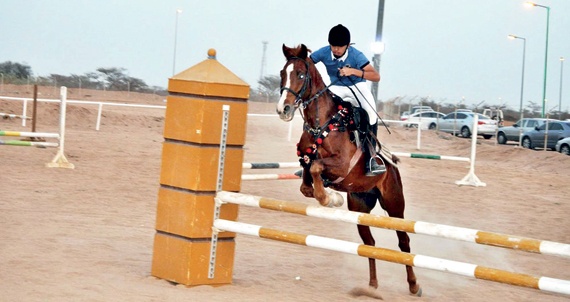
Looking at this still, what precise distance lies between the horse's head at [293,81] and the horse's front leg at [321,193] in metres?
0.62

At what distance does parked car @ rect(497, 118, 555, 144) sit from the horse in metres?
31.7

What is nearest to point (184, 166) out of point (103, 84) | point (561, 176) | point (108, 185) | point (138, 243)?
point (138, 243)

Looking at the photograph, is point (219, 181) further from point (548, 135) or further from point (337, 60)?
point (548, 135)

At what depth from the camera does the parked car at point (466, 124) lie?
148 feet

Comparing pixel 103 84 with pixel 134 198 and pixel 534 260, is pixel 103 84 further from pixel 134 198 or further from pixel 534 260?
pixel 534 260

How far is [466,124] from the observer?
153ft

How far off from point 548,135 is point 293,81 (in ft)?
103

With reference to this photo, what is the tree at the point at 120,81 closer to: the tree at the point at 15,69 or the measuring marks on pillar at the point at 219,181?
the tree at the point at 15,69

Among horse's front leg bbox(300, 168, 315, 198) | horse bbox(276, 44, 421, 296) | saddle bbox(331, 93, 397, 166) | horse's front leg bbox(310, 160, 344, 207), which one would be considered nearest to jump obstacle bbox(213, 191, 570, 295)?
horse's front leg bbox(310, 160, 344, 207)

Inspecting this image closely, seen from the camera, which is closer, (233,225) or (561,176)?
(233,225)

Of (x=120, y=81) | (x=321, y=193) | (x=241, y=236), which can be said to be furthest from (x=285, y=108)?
(x=120, y=81)

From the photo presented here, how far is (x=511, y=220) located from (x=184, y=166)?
892 centimetres

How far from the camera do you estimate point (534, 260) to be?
1135 centimetres

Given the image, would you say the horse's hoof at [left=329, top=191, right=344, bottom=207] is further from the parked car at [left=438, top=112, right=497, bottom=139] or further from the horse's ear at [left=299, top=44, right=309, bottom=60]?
the parked car at [left=438, top=112, right=497, bottom=139]
